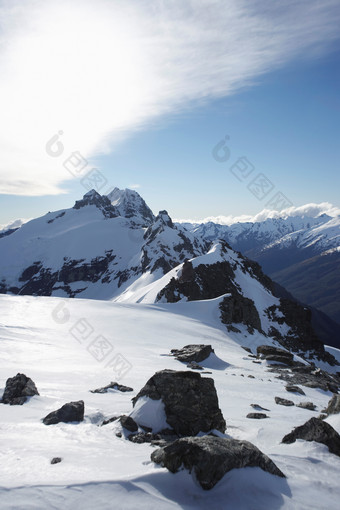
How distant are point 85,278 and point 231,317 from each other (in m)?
129

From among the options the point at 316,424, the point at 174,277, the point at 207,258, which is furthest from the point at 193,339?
the point at 207,258

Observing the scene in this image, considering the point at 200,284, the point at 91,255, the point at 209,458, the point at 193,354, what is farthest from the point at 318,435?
the point at 91,255

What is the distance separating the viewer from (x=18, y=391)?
32.4 ft

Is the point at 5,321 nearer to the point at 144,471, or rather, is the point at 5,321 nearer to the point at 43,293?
the point at 144,471

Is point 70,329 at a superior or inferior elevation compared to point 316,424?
superior

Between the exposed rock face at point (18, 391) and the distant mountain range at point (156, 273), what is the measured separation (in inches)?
1143

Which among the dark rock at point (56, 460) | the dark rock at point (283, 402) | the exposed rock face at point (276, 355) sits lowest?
the exposed rock face at point (276, 355)

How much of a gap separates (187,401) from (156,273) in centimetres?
9642

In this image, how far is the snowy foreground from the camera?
4.40m

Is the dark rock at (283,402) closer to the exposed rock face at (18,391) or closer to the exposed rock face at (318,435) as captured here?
the exposed rock face at (318,435)

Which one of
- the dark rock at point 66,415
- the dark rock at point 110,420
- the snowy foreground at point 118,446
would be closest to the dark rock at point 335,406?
the snowy foreground at point 118,446

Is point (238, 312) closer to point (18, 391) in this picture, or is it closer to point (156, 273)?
point (18, 391)

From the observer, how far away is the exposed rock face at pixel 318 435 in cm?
641

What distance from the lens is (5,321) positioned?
88.4 ft
